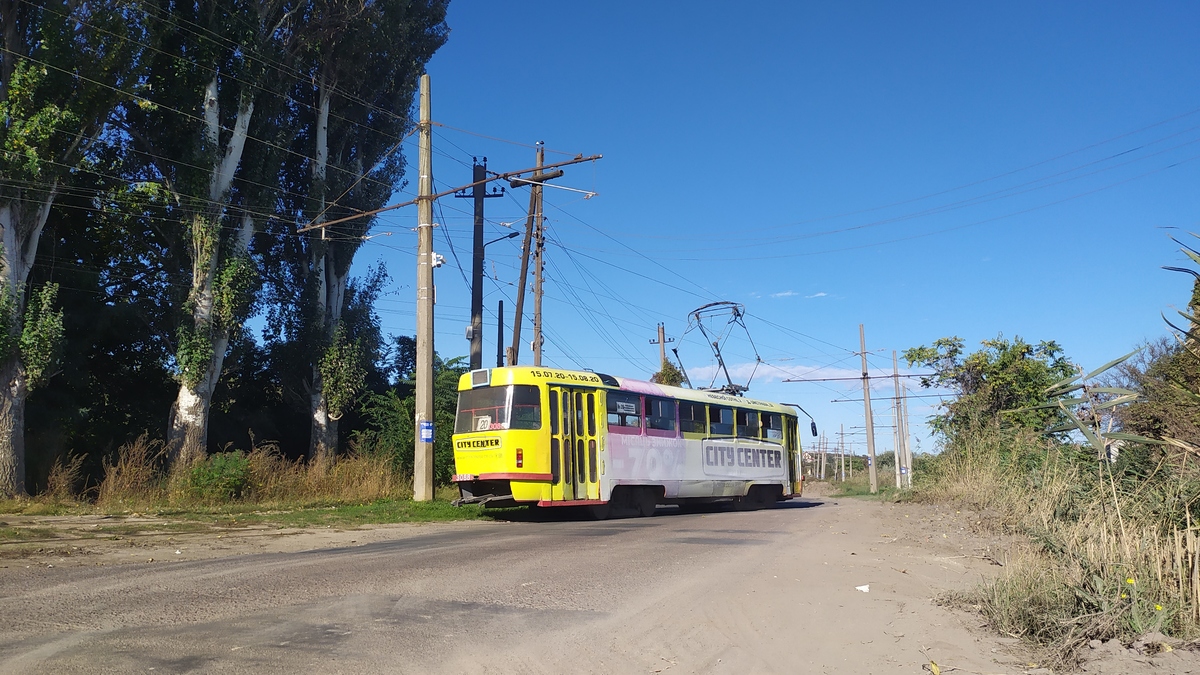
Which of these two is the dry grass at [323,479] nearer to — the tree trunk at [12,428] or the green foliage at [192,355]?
the green foliage at [192,355]

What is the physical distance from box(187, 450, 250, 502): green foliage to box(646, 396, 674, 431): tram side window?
9037mm

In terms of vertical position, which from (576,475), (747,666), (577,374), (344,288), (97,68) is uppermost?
(97,68)

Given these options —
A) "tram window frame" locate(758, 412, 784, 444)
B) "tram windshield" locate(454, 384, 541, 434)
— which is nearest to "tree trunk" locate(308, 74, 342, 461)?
"tram windshield" locate(454, 384, 541, 434)

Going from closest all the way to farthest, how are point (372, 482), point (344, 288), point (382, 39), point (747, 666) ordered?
point (747, 666)
point (372, 482)
point (382, 39)
point (344, 288)


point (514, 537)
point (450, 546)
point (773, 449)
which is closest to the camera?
point (450, 546)

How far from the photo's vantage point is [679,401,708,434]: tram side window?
2134 cm

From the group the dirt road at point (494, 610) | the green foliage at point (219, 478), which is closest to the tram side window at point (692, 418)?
the dirt road at point (494, 610)

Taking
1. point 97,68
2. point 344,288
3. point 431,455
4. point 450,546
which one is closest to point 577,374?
point 431,455

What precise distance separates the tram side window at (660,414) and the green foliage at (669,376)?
75.3 feet

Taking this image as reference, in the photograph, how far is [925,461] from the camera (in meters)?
22.8

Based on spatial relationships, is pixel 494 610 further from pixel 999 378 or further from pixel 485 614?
pixel 999 378

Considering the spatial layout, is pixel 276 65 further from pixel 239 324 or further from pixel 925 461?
pixel 925 461

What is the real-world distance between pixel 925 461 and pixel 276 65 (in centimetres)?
2094

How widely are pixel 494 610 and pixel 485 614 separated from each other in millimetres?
180
